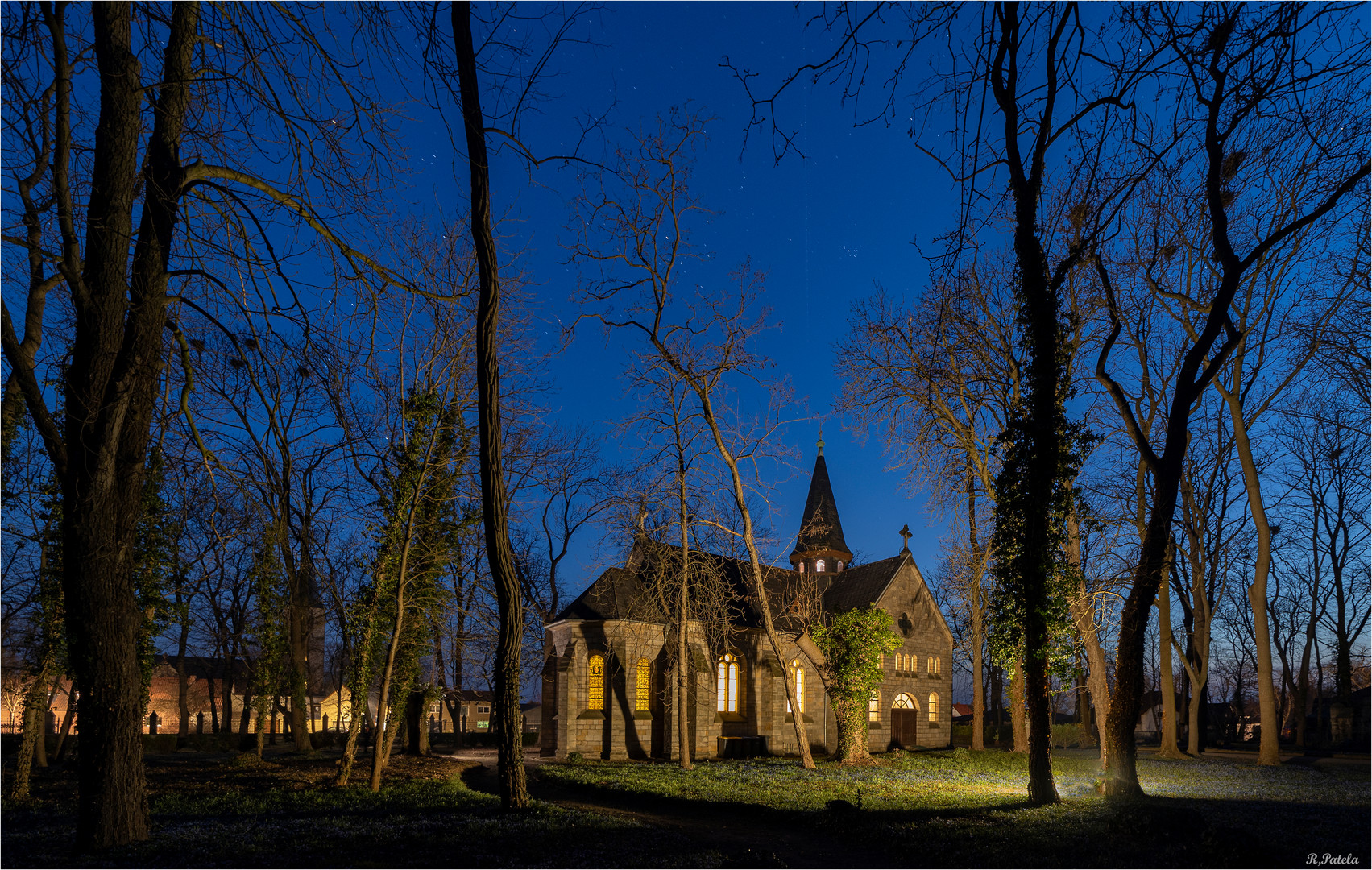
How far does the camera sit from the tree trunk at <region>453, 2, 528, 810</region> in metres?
7.21

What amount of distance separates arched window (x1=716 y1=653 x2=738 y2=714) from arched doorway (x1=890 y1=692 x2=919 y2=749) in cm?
785

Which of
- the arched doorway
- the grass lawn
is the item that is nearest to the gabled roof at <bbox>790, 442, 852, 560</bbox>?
the arched doorway

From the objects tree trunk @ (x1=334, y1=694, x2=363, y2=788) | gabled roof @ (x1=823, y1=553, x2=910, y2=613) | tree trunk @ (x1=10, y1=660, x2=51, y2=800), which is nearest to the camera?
tree trunk @ (x1=10, y1=660, x2=51, y2=800)

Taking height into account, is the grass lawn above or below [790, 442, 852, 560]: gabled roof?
below

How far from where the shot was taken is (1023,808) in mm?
11992

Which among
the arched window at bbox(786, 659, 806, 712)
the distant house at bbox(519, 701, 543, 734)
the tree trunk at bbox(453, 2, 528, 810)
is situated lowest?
the distant house at bbox(519, 701, 543, 734)

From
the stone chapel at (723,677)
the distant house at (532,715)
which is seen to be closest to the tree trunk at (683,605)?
the stone chapel at (723,677)

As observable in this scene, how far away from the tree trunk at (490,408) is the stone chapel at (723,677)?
14.0 m

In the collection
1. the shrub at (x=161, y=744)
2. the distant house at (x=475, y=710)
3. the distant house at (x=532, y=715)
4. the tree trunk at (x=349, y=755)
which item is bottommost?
the distant house at (x=475, y=710)

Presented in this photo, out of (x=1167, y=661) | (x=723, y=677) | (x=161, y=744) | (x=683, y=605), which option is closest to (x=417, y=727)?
(x=683, y=605)

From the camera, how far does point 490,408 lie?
7855 millimetres

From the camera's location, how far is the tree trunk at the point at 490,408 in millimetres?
7215

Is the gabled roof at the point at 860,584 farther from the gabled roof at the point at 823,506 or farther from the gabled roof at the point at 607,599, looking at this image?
the gabled roof at the point at 607,599

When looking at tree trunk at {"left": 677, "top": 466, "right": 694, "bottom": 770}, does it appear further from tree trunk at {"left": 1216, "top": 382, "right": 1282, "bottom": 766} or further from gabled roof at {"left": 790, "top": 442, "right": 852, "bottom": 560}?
gabled roof at {"left": 790, "top": 442, "right": 852, "bottom": 560}
